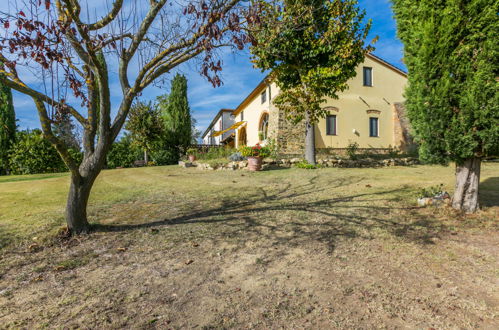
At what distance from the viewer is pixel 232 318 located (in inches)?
80.7

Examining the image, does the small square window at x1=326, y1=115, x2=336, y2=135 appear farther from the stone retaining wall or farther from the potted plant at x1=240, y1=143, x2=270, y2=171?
the potted plant at x1=240, y1=143, x2=270, y2=171

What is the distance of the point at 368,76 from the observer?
57.8ft

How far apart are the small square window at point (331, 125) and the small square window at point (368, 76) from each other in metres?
3.76

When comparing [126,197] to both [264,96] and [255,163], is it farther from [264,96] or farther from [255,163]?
[264,96]

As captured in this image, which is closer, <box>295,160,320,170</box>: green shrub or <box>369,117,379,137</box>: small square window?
<box>295,160,320,170</box>: green shrub

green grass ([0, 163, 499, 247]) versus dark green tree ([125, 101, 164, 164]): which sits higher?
dark green tree ([125, 101, 164, 164])

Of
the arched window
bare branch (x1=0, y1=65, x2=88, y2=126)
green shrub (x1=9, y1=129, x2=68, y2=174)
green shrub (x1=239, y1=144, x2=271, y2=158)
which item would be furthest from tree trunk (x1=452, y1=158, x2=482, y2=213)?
green shrub (x1=9, y1=129, x2=68, y2=174)

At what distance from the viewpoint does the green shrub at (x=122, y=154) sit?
62.4 ft

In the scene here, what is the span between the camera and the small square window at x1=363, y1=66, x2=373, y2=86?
688 inches

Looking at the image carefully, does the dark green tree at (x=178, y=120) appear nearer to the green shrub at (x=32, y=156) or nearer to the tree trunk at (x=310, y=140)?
the green shrub at (x=32, y=156)

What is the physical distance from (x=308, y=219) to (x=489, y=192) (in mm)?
5081

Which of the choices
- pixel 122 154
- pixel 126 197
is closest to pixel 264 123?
pixel 122 154

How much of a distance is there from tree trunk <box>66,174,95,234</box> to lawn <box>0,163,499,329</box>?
0.27 metres

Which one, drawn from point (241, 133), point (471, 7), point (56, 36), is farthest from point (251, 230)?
point (241, 133)
